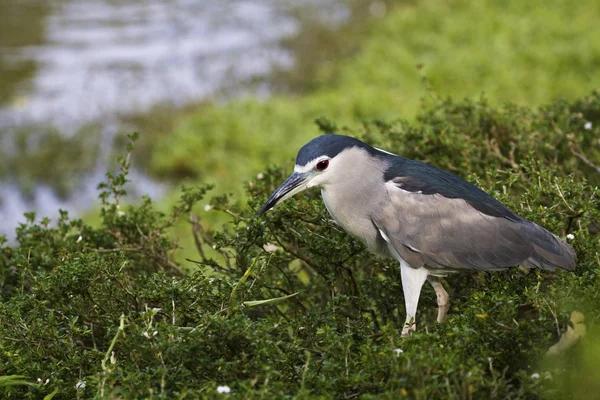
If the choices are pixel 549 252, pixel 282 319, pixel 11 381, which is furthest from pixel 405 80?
pixel 11 381

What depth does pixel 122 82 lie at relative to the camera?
31.8 feet

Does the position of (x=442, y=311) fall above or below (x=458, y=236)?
below

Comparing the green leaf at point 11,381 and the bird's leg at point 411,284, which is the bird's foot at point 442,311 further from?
the green leaf at point 11,381

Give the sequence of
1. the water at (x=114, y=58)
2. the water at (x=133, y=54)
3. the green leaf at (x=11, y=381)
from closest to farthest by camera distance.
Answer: the green leaf at (x=11, y=381)
the water at (x=114, y=58)
the water at (x=133, y=54)

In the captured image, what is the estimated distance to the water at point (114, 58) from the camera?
28.1ft

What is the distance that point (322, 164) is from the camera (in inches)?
126

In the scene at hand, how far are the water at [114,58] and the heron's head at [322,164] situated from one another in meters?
4.31

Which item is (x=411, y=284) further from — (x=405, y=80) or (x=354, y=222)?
(x=405, y=80)

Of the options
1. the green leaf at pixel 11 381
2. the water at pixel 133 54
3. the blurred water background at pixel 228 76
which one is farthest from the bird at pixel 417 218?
the water at pixel 133 54

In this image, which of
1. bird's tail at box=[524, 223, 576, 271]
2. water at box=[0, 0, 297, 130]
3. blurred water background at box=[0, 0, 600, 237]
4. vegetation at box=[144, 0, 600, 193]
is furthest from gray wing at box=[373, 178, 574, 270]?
water at box=[0, 0, 297, 130]

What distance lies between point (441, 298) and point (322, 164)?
2.32 feet

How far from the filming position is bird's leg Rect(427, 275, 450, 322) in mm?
3121

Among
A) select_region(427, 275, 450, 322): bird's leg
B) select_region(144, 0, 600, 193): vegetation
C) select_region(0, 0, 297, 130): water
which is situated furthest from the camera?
select_region(0, 0, 297, 130): water

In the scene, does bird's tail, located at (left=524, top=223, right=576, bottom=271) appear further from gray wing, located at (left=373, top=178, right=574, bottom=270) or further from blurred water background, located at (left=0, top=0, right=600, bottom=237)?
blurred water background, located at (left=0, top=0, right=600, bottom=237)
